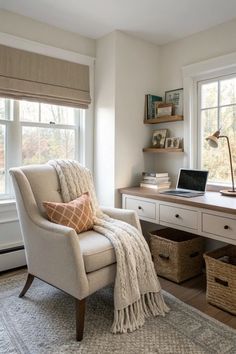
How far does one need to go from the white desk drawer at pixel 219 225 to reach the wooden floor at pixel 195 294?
532mm

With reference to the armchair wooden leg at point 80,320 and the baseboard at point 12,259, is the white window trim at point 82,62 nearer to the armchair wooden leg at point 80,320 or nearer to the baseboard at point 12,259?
the baseboard at point 12,259

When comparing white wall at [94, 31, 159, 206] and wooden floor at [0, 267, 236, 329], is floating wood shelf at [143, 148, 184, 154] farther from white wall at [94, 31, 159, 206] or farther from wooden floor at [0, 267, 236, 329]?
wooden floor at [0, 267, 236, 329]

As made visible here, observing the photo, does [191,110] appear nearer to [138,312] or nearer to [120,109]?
[120,109]

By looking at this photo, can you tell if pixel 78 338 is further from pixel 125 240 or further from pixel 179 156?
pixel 179 156

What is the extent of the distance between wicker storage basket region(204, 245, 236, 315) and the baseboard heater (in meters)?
1.62

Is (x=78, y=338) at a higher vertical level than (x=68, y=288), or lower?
→ lower

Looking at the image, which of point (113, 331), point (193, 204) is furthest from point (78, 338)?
point (193, 204)

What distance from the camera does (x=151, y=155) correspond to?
3.22m

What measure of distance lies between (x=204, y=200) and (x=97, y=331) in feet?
3.82

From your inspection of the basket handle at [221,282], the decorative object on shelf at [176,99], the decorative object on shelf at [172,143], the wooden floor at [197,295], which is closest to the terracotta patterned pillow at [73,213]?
the wooden floor at [197,295]

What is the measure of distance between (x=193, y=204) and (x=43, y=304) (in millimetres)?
1286

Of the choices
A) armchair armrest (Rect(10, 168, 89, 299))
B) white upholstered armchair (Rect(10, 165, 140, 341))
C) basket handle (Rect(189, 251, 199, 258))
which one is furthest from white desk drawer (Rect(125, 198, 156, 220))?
armchair armrest (Rect(10, 168, 89, 299))

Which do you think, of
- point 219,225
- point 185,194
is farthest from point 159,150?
point 219,225

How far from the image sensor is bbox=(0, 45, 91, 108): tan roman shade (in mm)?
2439
